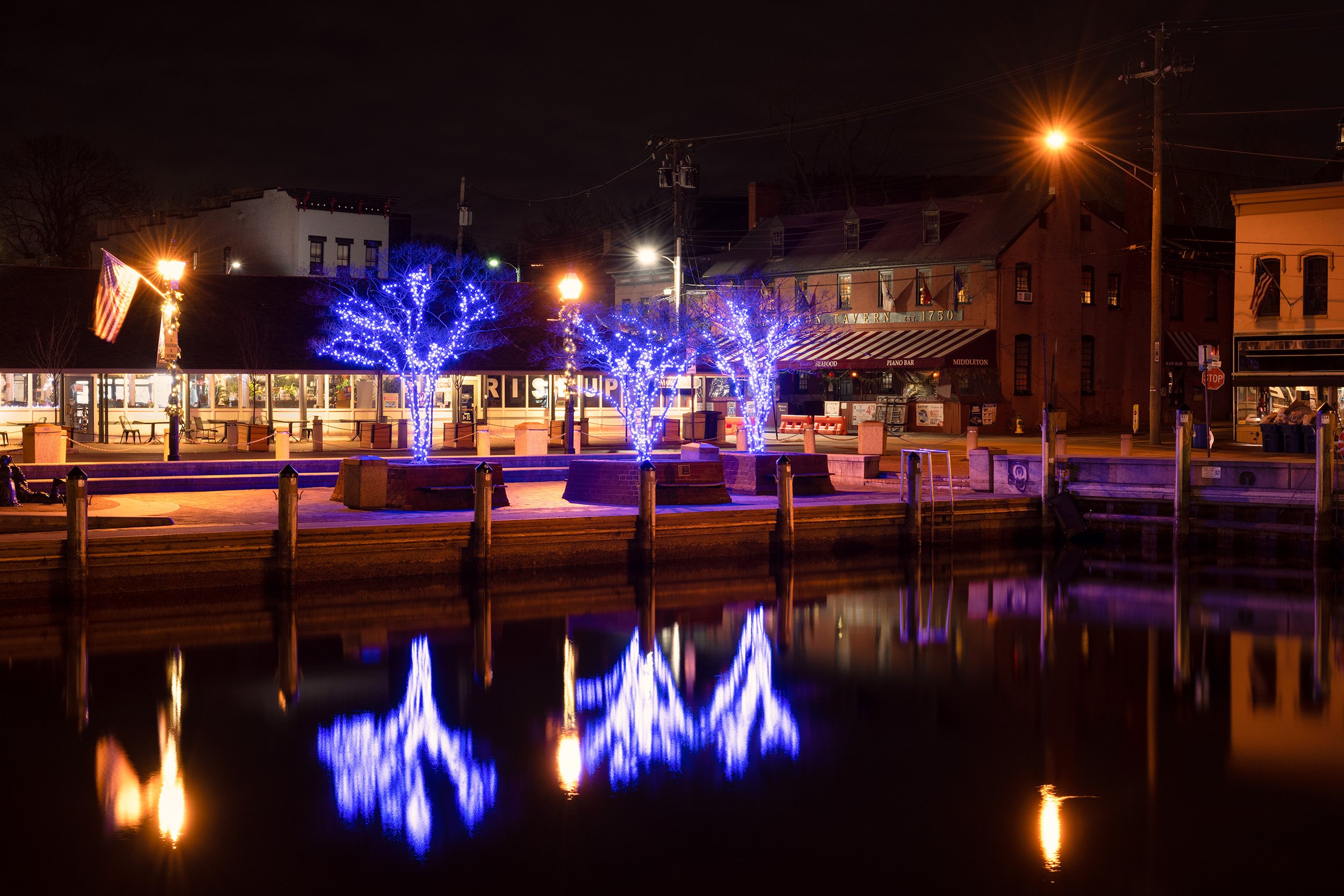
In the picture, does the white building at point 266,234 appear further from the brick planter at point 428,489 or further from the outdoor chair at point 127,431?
the brick planter at point 428,489

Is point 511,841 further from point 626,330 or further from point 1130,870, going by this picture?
point 626,330

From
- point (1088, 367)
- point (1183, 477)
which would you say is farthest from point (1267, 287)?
point (1183, 477)

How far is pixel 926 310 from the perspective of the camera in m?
54.8

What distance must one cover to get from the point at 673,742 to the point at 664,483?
11752mm

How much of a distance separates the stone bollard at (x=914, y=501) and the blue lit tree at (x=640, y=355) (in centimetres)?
495

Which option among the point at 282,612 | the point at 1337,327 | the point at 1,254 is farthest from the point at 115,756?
the point at 1,254

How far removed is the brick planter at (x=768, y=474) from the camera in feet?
84.9

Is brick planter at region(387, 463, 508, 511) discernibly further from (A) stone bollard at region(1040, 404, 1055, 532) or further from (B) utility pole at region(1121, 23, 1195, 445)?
(B) utility pole at region(1121, 23, 1195, 445)

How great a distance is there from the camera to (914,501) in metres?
23.7

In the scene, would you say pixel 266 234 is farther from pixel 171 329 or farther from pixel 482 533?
pixel 482 533

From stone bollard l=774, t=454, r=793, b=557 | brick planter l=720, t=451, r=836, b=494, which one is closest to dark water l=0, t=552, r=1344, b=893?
stone bollard l=774, t=454, r=793, b=557

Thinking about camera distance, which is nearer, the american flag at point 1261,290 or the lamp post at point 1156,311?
the lamp post at point 1156,311

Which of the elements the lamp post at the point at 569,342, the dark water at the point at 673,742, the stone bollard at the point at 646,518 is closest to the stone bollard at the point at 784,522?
the dark water at the point at 673,742

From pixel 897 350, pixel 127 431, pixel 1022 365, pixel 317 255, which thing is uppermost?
pixel 317 255
